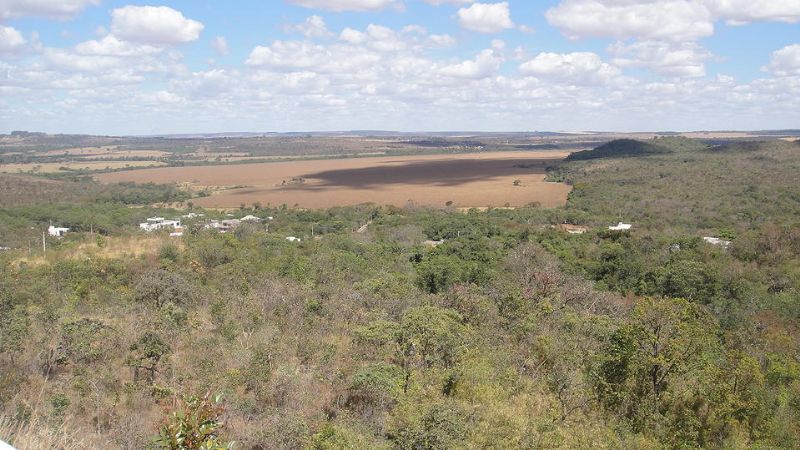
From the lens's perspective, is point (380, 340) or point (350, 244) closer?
point (380, 340)

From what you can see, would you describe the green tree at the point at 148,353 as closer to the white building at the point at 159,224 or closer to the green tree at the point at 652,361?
the green tree at the point at 652,361

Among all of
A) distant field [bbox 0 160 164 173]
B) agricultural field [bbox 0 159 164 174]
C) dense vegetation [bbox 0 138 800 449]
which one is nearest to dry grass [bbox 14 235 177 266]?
dense vegetation [bbox 0 138 800 449]

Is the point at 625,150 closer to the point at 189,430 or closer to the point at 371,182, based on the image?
the point at 371,182

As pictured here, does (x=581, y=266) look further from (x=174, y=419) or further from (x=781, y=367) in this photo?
(x=174, y=419)

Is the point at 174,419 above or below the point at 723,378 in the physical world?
above

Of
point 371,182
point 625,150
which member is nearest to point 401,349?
point 371,182

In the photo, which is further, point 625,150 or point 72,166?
point 72,166

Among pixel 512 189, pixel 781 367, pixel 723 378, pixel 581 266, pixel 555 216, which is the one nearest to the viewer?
pixel 723 378

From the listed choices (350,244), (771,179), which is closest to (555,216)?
(350,244)
